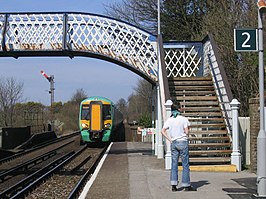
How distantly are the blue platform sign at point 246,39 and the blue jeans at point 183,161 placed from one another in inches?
91.8

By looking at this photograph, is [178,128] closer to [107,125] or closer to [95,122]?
[95,122]

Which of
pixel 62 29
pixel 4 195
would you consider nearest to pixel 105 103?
pixel 62 29

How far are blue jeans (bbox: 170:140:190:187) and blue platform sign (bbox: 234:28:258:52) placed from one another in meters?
2.33

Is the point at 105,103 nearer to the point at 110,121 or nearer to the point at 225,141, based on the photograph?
the point at 110,121

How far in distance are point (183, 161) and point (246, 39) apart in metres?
2.84

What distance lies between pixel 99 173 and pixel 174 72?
27.7 ft

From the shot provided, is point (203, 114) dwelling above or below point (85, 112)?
below

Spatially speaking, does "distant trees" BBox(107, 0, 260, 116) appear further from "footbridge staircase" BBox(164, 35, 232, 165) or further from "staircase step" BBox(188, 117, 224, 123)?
"staircase step" BBox(188, 117, 224, 123)

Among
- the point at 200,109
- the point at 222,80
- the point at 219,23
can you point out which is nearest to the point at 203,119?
the point at 200,109

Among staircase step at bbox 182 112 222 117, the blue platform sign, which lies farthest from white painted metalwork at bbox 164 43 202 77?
the blue platform sign

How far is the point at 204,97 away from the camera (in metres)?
15.9

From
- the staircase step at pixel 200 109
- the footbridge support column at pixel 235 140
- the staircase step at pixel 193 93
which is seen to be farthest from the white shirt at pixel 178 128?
the staircase step at pixel 193 93

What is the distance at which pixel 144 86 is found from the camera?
59625mm

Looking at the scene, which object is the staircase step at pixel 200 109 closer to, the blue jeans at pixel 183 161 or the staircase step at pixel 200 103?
the staircase step at pixel 200 103
